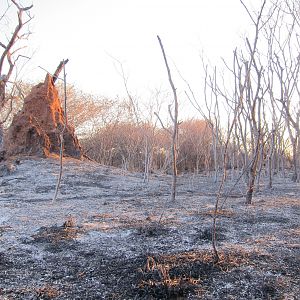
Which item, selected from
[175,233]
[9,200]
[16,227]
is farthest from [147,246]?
[9,200]

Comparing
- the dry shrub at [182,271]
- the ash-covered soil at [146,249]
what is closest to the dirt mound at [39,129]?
the ash-covered soil at [146,249]

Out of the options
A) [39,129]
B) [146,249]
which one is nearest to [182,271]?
[146,249]

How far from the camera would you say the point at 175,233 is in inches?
148

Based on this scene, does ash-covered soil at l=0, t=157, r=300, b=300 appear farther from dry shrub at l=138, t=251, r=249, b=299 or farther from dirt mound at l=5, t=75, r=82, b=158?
dirt mound at l=5, t=75, r=82, b=158

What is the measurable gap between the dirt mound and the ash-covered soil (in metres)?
4.02

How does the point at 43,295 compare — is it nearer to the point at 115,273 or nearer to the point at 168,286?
the point at 115,273

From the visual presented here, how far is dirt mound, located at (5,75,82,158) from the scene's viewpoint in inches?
402

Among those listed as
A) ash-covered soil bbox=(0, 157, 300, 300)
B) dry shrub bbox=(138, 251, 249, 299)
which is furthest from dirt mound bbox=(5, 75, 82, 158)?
dry shrub bbox=(138, 251, 249, 299)

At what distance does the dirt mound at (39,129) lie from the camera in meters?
10.2

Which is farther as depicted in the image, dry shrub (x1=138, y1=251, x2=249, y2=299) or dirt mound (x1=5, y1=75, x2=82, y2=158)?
dirt mound (x1=5, y1=75, x2=82, y2=158)

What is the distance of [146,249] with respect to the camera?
3232mm

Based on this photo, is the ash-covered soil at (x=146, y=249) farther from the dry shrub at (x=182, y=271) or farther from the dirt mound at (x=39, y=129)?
the dirt mound at (x=39, y=129)

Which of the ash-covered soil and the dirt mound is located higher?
the dirt mound

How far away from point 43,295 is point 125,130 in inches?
611
